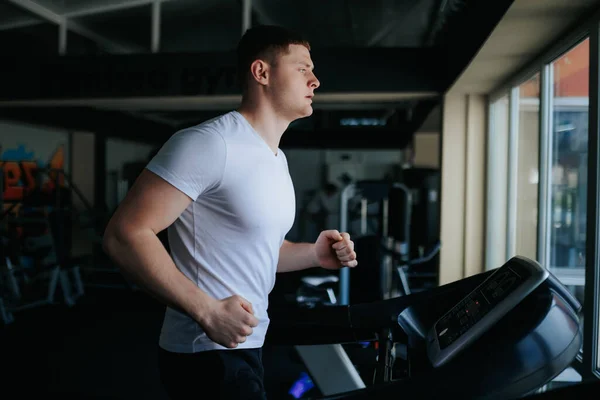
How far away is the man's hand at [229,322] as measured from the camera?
908 mm

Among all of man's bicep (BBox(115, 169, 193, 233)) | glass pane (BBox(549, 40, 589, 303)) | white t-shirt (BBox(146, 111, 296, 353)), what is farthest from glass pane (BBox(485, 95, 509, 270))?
man's bicep (BBox(115, 169, 193, 233))

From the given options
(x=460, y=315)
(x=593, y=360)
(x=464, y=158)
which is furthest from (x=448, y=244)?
(x=460, y=315)

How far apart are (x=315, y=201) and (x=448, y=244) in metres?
5.05

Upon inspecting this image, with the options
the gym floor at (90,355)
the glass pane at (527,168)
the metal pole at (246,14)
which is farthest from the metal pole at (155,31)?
the glass pane at (527,168)

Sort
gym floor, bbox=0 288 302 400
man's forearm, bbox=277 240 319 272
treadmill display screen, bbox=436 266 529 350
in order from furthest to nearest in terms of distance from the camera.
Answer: gym floor, bbox=0 288 302 400, man's forearm, bbox=277 240 319 272, treadmill display screen, bbox=436 266 529 350

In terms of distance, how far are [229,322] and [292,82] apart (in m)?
0.58

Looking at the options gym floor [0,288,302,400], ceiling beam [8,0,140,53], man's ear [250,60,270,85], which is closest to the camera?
man's ear [250,60,270,85]

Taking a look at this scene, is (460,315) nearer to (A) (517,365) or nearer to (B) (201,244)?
(A) (517,365)

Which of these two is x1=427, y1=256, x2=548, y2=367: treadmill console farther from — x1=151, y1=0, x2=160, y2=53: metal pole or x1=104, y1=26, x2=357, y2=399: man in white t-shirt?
x1=151, y1=0, x2=160, y2=53: metal pole

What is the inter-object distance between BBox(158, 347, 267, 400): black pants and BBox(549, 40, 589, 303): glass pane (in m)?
2.86

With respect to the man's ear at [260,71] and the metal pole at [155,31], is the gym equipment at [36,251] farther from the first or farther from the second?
the man's ear at [260,71]

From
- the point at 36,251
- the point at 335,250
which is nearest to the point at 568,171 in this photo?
the point at 335,250

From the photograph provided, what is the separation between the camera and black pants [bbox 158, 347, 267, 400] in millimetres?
1057

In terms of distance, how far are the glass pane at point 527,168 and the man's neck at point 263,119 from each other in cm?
306
